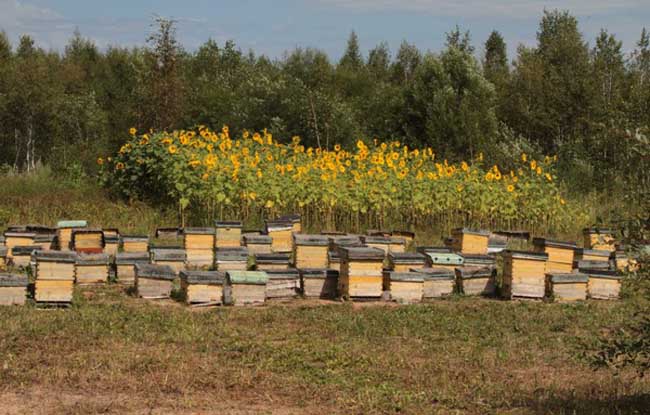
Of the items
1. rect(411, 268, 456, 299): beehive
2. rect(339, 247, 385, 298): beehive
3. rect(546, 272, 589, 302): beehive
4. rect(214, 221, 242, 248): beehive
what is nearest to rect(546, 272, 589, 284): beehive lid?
rect(546, 272, 589, 302): beehive

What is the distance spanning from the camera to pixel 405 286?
32.2 ft

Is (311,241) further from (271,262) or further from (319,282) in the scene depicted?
(319,282)

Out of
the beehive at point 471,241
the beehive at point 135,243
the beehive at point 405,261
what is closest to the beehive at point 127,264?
the beehive at point 135,243

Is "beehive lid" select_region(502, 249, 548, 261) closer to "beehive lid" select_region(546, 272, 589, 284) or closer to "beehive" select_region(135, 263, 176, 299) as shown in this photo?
"beehive lid" select_region(546, 272, 589, 284)

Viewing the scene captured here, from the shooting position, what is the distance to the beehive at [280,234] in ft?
39.5

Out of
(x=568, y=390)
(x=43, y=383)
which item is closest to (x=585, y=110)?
(x=568, y=390)

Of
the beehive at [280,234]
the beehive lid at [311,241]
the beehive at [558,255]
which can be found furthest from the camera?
the beehive at [280,234]

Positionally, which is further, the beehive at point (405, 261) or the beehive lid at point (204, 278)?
the beehive at point (405, 261)

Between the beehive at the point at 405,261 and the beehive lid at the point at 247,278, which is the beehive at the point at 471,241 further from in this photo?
the beehive lid at the point at 247,278

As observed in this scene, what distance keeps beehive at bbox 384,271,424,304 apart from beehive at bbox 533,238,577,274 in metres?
1.86

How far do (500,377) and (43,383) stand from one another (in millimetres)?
3322

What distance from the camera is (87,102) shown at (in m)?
23.7

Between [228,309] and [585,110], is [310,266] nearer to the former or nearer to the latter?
[228,309]

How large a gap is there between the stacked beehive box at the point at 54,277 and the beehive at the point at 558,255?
17.8 feet
